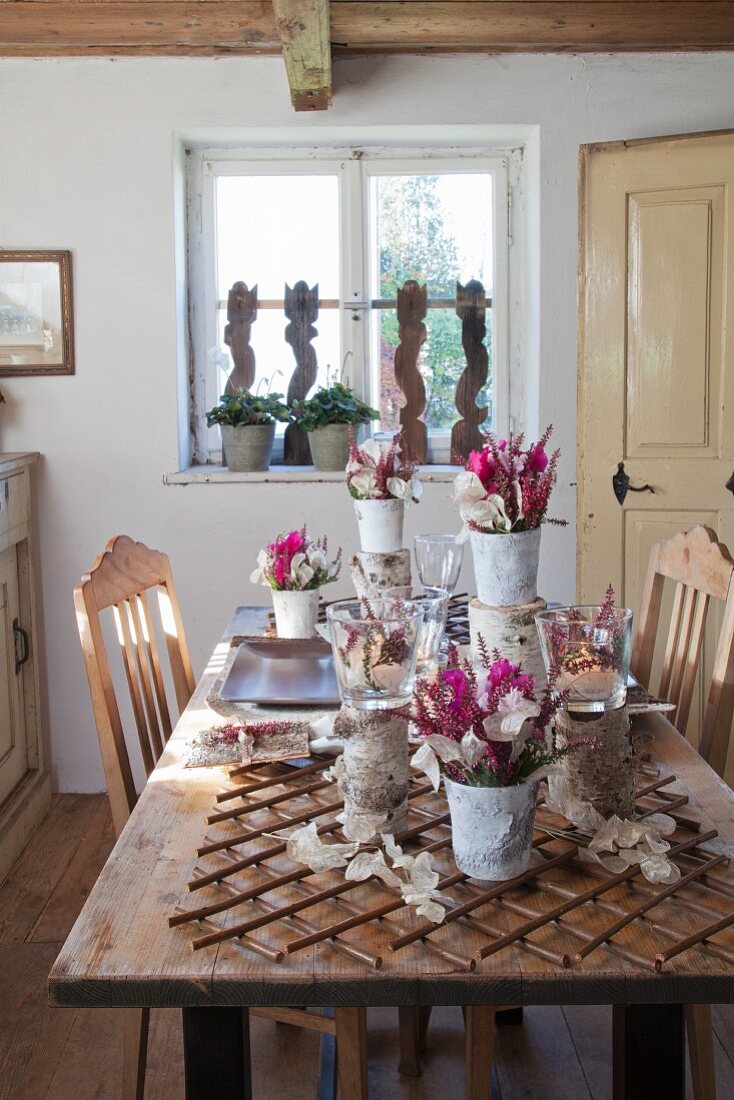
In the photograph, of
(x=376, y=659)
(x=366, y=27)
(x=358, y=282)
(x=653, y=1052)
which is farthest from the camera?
(x=358, y=282)

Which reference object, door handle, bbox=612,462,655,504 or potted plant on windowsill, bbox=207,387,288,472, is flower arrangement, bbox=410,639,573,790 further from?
potted plant on windowsill, bbox=207,387,288,472

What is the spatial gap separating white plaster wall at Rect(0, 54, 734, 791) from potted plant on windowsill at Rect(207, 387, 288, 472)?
0.12 meters

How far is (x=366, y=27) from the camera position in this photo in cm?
305

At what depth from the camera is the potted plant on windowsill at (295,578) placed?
205cm

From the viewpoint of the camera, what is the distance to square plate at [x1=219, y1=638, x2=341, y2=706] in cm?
164

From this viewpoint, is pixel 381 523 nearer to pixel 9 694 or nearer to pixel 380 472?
pixel 380 472

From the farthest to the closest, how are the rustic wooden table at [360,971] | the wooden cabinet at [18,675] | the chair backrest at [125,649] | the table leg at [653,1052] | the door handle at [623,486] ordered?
the door handle at [623,486], the wooden cabinet at [18,675], the chair backrest at [125,649], the table leg at [653,1052], the rustic wooden table at [360,971]

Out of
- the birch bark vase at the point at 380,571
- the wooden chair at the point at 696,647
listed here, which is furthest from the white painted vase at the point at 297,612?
the wooden chair at the point at 696,647

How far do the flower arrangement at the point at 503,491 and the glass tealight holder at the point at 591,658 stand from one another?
0.20m

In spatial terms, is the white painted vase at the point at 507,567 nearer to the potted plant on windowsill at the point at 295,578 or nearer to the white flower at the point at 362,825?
the white flower at the point at 362,825

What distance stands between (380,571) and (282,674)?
11.5 inches

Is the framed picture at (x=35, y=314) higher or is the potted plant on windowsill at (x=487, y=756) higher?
the framed picture at (x=35, y=314)

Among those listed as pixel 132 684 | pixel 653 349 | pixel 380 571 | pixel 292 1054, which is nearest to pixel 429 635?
pixel 380 571

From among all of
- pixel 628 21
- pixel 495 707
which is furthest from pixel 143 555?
pixel 628 21
